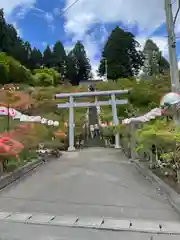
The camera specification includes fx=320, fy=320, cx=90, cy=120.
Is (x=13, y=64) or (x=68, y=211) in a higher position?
(x=13, y=64)

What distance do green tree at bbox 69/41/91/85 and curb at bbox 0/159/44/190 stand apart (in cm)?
5018

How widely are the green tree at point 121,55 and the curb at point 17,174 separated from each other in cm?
4068

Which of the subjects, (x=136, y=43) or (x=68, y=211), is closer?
(x=68, y=211)

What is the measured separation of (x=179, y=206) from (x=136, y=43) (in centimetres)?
5234

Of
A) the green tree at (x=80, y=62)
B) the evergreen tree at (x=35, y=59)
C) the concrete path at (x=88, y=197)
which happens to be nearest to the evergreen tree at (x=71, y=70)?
the green tree at (x=80, y=62)

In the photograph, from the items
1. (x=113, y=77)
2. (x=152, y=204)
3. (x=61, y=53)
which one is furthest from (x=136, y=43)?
(x=152, y=204)

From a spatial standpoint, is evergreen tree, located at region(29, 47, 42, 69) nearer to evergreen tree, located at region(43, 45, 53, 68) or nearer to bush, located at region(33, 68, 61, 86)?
evergreen tree, located at region(43, 45, 53, 68)

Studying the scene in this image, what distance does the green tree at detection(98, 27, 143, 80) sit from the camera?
2049 inches

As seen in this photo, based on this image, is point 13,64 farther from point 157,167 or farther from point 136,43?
point 157,167

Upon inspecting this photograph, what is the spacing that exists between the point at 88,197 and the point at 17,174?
11.2 feet

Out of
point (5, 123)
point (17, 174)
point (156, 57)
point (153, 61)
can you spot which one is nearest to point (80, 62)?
point (153, 61)

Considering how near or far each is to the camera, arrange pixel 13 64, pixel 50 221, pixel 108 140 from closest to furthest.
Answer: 1. pixel 50 221
2. pixel 108 140
3. pixel 13 64

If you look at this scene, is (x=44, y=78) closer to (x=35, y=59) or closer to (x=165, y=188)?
(x=35, y=59)

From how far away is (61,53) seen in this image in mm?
60531
